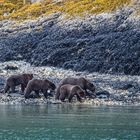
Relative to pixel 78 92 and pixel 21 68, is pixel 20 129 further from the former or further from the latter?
pixel 21 68

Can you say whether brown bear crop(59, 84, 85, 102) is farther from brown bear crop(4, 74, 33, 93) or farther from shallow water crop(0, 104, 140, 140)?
brown bear crop(4, 74, 33, 93)

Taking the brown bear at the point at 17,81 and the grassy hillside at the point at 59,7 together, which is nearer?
the brown bear at the point at 17,81

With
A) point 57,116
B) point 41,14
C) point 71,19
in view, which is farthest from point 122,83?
point 41,14

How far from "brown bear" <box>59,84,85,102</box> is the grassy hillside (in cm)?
3899

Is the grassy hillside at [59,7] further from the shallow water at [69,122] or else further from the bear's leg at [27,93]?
the shallow water at [69,122]

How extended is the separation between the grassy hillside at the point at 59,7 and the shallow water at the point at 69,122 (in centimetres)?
4490

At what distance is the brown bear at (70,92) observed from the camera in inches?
1736

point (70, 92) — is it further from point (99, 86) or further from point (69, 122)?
point (69, 122)

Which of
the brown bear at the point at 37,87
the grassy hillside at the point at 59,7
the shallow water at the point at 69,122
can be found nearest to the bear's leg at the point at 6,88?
the brown bear at the point at 37,87

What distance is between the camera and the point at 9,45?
85.1 m

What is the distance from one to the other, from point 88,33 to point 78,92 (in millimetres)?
34156

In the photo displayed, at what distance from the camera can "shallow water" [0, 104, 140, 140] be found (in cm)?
2697

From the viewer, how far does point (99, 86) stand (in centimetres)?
5238

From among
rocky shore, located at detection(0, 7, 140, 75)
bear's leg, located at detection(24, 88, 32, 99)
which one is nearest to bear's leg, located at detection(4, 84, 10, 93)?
bear's leg, located at detection(24, 88, 32, 99)
